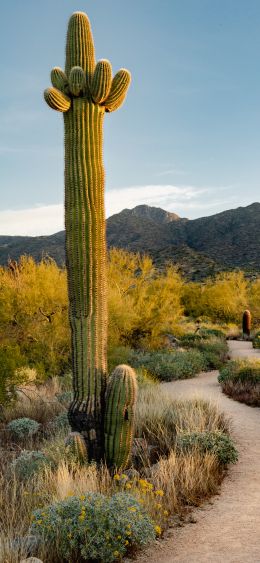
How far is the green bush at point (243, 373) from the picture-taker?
493 inches

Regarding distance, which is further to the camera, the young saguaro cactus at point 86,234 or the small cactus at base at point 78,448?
the young saguaro cactus at point 86,234

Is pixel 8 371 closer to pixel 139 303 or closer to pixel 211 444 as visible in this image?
pixel 211 444

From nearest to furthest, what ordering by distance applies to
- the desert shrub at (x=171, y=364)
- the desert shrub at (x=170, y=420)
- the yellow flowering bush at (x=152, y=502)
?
the yellow flowering bush at (x=152, y=502), the desert shrub at (x=170, y=420), the desert shrub at (x=171, y=364)

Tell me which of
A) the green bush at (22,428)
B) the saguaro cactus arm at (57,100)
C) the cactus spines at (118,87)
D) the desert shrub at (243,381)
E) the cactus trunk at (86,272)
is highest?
the cactus spines at (118,87)

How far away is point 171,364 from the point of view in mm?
15281

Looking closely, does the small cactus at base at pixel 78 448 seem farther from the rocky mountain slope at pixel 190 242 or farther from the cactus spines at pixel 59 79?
the rocky mountain slope at pixel 190 242

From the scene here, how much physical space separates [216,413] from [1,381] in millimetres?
3851

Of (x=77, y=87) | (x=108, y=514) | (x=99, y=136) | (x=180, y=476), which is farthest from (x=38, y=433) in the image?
(x=77, y=87)

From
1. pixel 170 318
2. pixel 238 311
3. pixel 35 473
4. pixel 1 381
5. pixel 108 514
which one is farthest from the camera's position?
pixel 238 311

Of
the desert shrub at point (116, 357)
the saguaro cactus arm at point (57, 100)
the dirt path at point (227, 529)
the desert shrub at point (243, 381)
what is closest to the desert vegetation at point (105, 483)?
the dirt path at point (227, 529)

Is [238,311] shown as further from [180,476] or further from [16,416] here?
[180,476]

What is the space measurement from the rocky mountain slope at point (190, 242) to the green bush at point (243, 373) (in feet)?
131

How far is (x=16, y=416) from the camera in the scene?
31.5ft

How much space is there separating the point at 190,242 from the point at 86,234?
71606 mm
